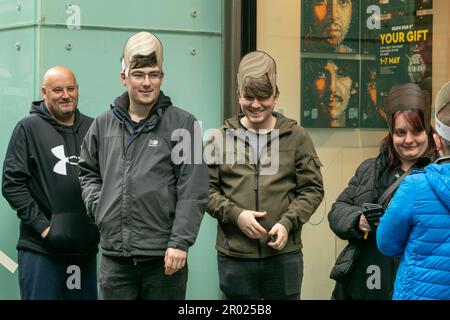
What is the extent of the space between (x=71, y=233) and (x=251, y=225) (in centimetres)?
130

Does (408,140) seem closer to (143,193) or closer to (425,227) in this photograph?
(425,227)

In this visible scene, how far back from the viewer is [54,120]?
6.04m

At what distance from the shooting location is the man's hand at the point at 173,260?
484cm

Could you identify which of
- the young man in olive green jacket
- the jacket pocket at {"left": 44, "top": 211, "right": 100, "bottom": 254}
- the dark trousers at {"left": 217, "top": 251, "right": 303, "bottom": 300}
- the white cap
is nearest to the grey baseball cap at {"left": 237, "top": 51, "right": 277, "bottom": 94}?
the young man in olive green jacket

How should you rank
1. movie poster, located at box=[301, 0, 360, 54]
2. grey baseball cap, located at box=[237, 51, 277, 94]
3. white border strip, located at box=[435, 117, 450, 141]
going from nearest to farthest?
white border strip, located at box=[435, 117, 450, 141] → grey baseball cap, located at box=[237, 51, 277, 94] → movie poster, located at box=[301, 0, 360, 54]

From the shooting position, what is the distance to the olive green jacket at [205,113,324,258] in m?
5.32

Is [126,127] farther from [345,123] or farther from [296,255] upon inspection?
[345,123]

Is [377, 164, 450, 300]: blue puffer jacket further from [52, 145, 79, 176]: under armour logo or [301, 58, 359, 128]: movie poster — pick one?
[301, 58, 359, 128]: movie poster

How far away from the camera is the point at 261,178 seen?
17.6 ft

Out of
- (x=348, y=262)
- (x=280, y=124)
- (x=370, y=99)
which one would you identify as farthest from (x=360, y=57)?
(x=348, y=262)

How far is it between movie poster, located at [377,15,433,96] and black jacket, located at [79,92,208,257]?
8.22 ft

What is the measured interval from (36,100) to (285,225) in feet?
6.90

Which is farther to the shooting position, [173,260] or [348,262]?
[348,262]

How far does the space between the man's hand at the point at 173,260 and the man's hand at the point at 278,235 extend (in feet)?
1.83
